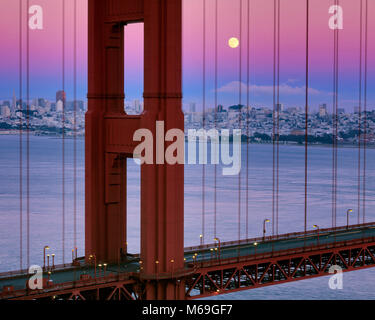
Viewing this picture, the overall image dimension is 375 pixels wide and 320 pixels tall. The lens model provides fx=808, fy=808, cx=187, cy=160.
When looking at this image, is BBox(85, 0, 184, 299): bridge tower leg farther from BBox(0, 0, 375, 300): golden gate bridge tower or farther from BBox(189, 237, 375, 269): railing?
BBox(189, 237, 375, 269): railing

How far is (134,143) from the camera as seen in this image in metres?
25.5

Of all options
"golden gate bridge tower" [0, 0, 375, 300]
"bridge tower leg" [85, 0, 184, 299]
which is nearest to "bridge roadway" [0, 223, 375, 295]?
"golden gate bridge tower" [0, 0, 375, 300]

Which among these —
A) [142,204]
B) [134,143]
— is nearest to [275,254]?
[142,204]

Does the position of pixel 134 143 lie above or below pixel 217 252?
above

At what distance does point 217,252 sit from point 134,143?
6.43 meters

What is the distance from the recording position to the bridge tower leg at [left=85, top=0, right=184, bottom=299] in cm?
2441

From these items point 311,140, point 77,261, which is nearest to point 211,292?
point 77,261

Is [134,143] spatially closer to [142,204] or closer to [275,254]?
[142,204]

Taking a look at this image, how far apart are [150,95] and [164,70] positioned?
2.84 ft

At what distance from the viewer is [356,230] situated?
38812 mm

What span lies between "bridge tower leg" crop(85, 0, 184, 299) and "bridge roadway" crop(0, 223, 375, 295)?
1.07 metres

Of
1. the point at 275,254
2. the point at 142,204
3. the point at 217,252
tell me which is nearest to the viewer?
the point at 142,204

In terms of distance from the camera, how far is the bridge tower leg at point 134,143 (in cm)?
2441
